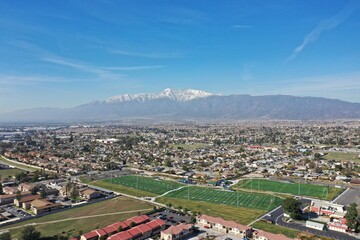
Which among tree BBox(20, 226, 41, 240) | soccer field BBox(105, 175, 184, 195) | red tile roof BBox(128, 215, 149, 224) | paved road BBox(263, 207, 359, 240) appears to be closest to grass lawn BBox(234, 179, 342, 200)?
paved road BBox(263, 207, 359, 240)

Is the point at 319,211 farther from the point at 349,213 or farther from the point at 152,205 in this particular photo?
the point at 152,205

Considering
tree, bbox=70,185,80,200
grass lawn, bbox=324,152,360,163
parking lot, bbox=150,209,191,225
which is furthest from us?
grass lawn, bbox=324,152,360,163

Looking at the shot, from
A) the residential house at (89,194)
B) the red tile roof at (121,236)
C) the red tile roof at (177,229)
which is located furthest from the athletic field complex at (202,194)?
the red tile roof at (121,236)

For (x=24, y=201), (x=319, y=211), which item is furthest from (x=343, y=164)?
(x=24, y=201)

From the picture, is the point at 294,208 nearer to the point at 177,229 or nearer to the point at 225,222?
the point at 225,222

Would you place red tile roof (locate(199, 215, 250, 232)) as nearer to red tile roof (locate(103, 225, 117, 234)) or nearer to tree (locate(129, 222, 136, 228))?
tree (locate(129, 222, 136, 228))

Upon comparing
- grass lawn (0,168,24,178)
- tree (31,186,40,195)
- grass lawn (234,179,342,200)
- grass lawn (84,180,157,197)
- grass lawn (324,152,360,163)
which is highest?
tree (31,186,40,195)

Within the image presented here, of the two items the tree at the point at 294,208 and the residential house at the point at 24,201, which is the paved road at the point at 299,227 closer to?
the tree at the point at 294,208
